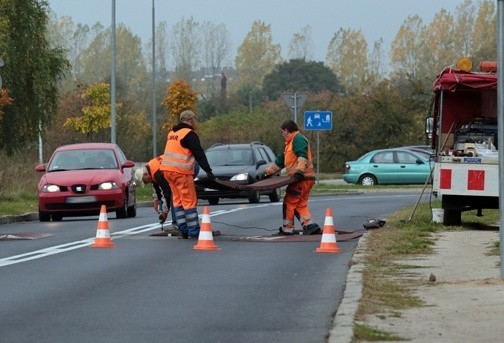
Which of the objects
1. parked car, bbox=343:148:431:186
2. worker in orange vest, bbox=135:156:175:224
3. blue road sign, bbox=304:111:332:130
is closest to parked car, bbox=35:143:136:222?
worker in orange vest, bbox=135:156:175:224

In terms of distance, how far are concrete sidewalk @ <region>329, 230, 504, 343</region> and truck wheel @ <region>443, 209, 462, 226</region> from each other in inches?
188

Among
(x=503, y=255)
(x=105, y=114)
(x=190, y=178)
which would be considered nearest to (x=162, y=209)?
(x=190, y=178)

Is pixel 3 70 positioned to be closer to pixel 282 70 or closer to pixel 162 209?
pixel 162 209

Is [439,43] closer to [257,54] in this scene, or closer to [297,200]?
[257,54]

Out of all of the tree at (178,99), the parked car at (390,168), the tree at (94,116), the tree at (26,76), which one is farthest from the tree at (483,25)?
the tree at (26,76)

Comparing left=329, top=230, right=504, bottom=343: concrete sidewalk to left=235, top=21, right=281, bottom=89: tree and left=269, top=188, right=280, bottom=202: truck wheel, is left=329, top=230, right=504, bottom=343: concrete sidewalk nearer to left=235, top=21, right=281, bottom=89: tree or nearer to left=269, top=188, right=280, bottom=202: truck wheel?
left=269, top=188, right=280, bottom=202: truck wheel

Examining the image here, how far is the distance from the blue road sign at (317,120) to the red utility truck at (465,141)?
908 inches

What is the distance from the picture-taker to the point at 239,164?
36250 mm

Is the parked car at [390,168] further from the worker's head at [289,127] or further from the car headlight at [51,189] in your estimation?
the worker's head at [289,127]

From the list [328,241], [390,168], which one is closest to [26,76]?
[390,168]

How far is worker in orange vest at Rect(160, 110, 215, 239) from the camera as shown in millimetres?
20062

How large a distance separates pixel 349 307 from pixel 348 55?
142471 millimetres

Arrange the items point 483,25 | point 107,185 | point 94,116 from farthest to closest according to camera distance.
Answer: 1. point 483,25
2. point 94,116
3. point 107,185

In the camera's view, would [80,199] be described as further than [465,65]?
Yes
